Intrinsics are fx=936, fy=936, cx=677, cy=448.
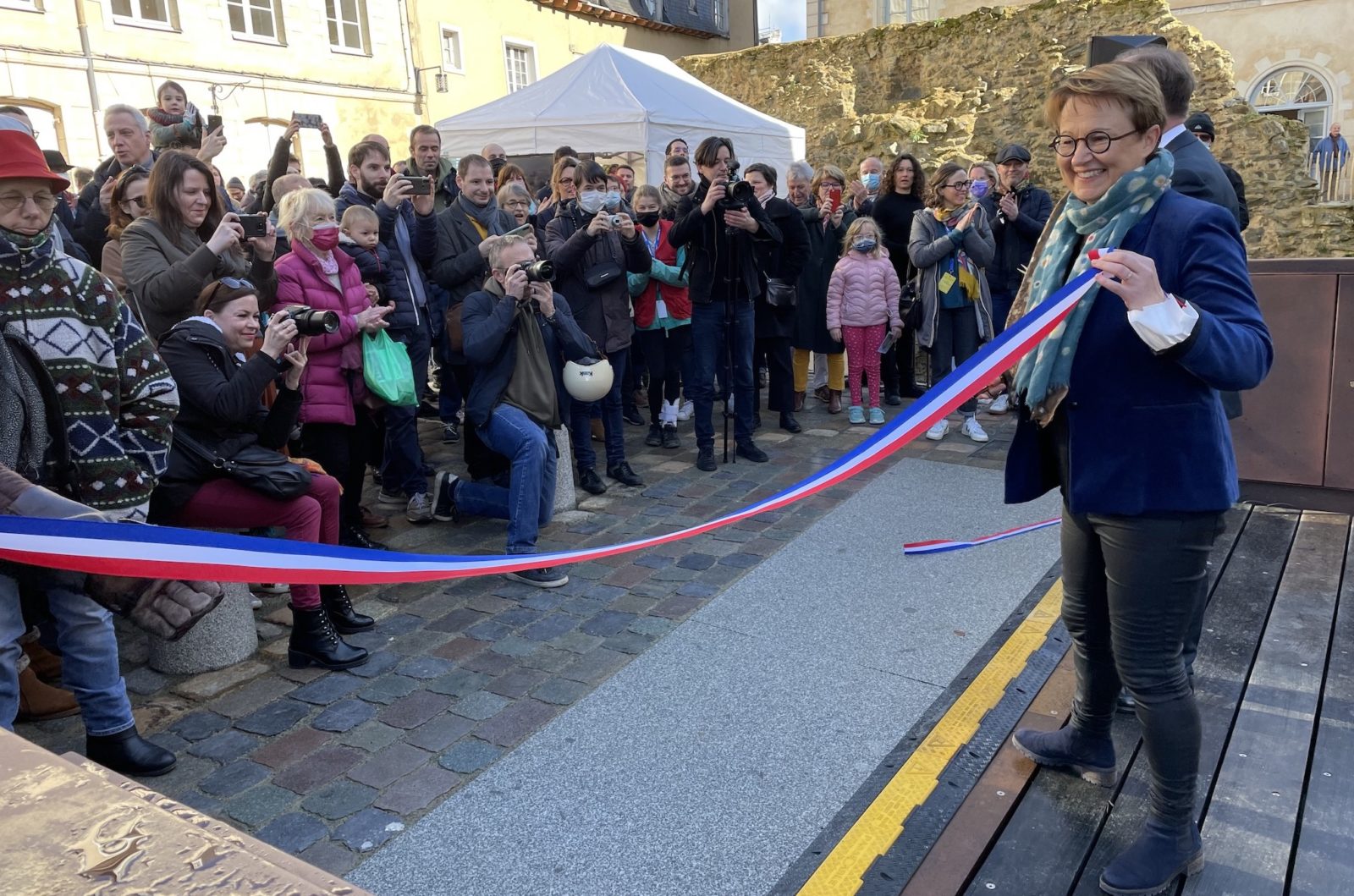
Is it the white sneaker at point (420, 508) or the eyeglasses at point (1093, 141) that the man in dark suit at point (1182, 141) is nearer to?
the eyeglasses at point (1093, 141)

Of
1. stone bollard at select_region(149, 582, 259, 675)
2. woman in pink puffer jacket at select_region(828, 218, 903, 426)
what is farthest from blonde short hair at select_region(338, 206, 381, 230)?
woman in pink puffer jacket at select_region(828, 218, 903, 426)

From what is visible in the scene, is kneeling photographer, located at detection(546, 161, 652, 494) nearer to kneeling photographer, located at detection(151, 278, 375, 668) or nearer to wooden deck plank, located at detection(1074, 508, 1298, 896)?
kneeling photographer, located at detection(151, 278, 375, 668)

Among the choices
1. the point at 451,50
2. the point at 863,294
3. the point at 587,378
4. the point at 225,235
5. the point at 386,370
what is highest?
the point at 451,50

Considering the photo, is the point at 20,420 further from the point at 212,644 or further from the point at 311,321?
the point at 212,644

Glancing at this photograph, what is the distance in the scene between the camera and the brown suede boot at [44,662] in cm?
381

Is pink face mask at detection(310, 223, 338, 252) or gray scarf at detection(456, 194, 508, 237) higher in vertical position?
gray scarf at detection(456, 194, 508, 237)

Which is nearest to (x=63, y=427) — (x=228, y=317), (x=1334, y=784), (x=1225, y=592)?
(x=228, y=317)

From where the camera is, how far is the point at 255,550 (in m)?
2.35

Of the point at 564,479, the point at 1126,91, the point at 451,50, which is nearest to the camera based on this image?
the point at 1126,91

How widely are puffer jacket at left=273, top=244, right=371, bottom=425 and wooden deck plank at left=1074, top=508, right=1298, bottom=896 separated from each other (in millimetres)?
3897

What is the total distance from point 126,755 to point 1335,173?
81.7 feet

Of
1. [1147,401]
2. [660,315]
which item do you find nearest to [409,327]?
[660,315]

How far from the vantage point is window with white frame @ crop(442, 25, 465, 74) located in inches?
808

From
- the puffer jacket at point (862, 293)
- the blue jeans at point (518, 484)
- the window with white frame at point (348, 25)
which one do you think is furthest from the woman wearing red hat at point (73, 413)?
the window with white frame at point (348, 25)
